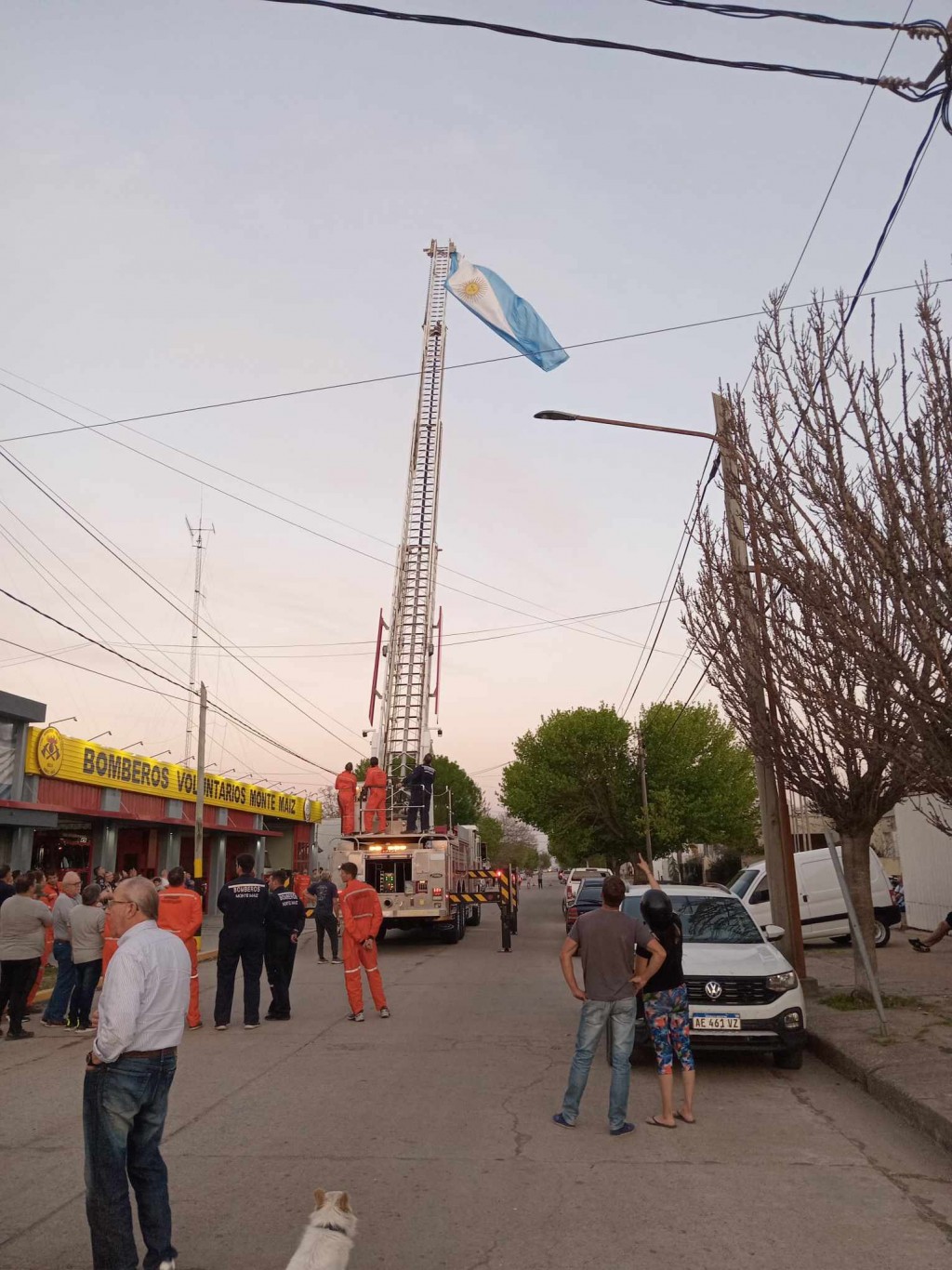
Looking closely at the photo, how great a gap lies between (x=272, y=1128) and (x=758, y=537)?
22.0ft

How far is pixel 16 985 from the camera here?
35.4 ft

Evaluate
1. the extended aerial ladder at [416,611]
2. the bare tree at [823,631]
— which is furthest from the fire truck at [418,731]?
the bare tree at [823,631]

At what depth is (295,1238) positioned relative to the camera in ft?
15.3

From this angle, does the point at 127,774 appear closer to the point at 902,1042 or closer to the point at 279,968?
the point at 279,968

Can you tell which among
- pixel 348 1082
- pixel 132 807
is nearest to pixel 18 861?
pixel 132 807

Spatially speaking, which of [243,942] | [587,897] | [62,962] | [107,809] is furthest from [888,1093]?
[107,809]

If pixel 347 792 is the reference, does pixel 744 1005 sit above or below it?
below

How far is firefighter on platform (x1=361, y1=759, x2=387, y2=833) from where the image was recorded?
21.5 metres

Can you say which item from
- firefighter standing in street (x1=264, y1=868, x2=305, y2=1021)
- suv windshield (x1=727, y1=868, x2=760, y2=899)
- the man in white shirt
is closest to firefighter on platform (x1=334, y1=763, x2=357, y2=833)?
suv windshield (x1=727, y1=868, x2=760, y2=899)

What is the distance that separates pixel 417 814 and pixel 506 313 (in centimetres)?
1095

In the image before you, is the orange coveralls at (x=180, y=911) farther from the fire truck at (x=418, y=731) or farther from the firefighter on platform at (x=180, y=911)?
the fire truck at (x=418, y=731)

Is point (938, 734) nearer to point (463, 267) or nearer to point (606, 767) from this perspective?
point (463, 267)

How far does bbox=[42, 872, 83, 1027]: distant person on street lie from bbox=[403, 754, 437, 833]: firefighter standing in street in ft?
34.1

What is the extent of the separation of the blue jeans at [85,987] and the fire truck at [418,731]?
9.28 metres
